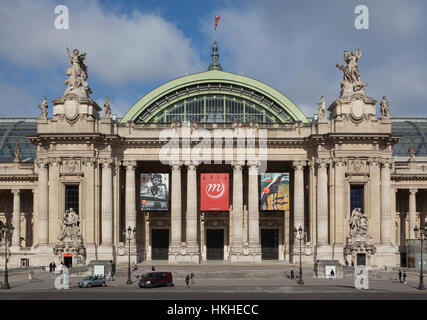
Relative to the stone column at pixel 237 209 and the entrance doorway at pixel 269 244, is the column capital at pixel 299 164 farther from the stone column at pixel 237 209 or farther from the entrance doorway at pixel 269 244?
the entrance doorway at pixel 269 244

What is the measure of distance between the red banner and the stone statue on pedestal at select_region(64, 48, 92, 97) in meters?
17.3

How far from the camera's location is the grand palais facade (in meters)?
72.2

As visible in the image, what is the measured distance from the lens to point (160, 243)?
3253 inches

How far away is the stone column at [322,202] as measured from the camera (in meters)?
72.9

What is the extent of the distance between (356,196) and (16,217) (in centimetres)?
4407

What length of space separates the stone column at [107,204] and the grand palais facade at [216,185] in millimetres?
116

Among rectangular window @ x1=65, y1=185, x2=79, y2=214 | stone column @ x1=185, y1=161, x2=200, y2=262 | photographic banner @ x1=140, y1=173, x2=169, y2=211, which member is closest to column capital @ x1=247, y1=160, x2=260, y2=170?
stone column @ x1=185, y1=161, x2=200, y2=262

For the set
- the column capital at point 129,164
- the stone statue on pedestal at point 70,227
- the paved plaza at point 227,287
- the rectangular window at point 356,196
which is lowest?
the paved plaza at point 227,287

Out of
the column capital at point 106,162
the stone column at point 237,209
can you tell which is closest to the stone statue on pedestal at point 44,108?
the column capital at point 106,162

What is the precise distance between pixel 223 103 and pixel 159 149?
1626 centimetres

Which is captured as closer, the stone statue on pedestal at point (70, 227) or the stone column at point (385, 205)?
the stone statue on pedestal at point (70, 227)
